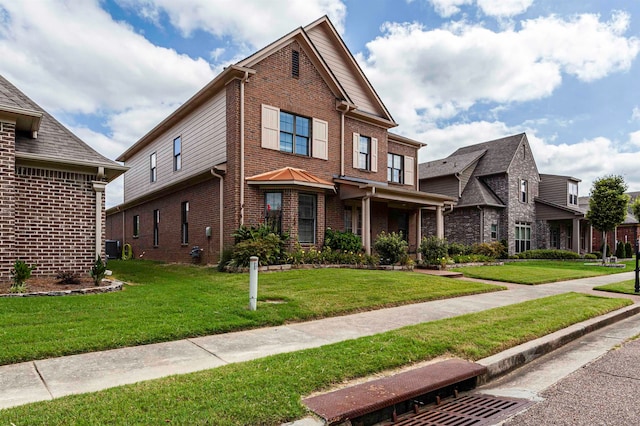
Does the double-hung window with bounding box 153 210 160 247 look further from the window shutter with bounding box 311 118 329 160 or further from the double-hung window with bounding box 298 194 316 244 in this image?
the window shutter with bounding box 311 118 329 160

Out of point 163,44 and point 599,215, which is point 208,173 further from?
point 599,215

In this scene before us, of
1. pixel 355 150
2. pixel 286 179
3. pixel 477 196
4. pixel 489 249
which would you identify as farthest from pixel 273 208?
pixel 477 196

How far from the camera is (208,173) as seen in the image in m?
15.1

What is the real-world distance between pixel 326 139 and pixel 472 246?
13.6 m

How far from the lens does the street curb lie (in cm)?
501

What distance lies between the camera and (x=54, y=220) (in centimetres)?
1009

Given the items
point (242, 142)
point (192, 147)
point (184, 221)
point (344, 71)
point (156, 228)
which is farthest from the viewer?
point (156, 228)

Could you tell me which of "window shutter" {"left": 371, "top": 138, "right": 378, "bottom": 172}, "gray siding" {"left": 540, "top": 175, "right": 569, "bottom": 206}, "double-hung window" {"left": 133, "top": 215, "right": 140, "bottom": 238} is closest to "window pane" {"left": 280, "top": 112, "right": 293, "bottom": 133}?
"window shutter" {"left": 371, "top": 138, "right": 378, "bottom": 172}

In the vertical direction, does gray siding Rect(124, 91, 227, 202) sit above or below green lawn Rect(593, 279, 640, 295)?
above

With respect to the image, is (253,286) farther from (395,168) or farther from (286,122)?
(395,168)

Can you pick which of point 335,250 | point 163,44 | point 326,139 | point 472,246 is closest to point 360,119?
point 326,139

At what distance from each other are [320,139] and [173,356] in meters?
12.8

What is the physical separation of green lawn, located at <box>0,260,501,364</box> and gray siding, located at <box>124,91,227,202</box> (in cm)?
573

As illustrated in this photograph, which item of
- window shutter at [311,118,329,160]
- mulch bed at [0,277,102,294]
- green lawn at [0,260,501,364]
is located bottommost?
green lawn at [0,260,501,364]
